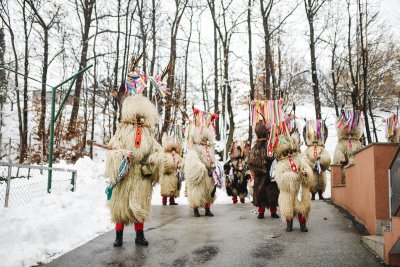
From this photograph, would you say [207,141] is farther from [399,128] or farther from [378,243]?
[399,128]

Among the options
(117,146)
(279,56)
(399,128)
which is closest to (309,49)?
(279,56)

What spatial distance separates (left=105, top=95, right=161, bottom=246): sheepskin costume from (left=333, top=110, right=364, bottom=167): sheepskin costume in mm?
7605

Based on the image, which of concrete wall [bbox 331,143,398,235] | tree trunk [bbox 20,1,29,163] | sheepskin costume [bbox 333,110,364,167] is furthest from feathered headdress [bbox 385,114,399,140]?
tree trunk [bbox 20,1,29,163]

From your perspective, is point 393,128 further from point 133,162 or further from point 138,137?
point 133,162

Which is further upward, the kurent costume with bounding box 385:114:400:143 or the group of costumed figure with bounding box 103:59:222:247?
the kurent costume with bounding box 385:114:400:143

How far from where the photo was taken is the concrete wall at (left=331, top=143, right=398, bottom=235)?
18.1ft

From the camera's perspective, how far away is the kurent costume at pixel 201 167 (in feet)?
29.3

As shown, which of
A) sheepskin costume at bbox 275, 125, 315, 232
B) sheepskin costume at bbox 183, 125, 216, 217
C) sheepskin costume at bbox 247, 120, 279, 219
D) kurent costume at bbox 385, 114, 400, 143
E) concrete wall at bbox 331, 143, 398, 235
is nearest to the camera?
concrete wall at bbox 331, 143, 398, 235

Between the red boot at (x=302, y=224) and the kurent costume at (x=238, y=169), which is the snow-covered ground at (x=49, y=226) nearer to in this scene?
the red boot at (x=302, y=224)

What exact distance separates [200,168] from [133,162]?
308 centimetres

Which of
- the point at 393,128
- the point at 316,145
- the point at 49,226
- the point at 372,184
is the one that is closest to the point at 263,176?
the point at 372,184

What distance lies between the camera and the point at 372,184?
5.72 m

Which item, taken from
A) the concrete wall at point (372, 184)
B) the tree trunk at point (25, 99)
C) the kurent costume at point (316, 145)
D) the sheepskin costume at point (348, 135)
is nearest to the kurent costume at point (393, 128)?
the sheepskin costume at point (348, 135)

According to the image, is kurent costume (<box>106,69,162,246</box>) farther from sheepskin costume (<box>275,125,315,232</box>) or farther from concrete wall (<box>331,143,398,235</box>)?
concrete wall (<box>331,143,398,235</box>)
